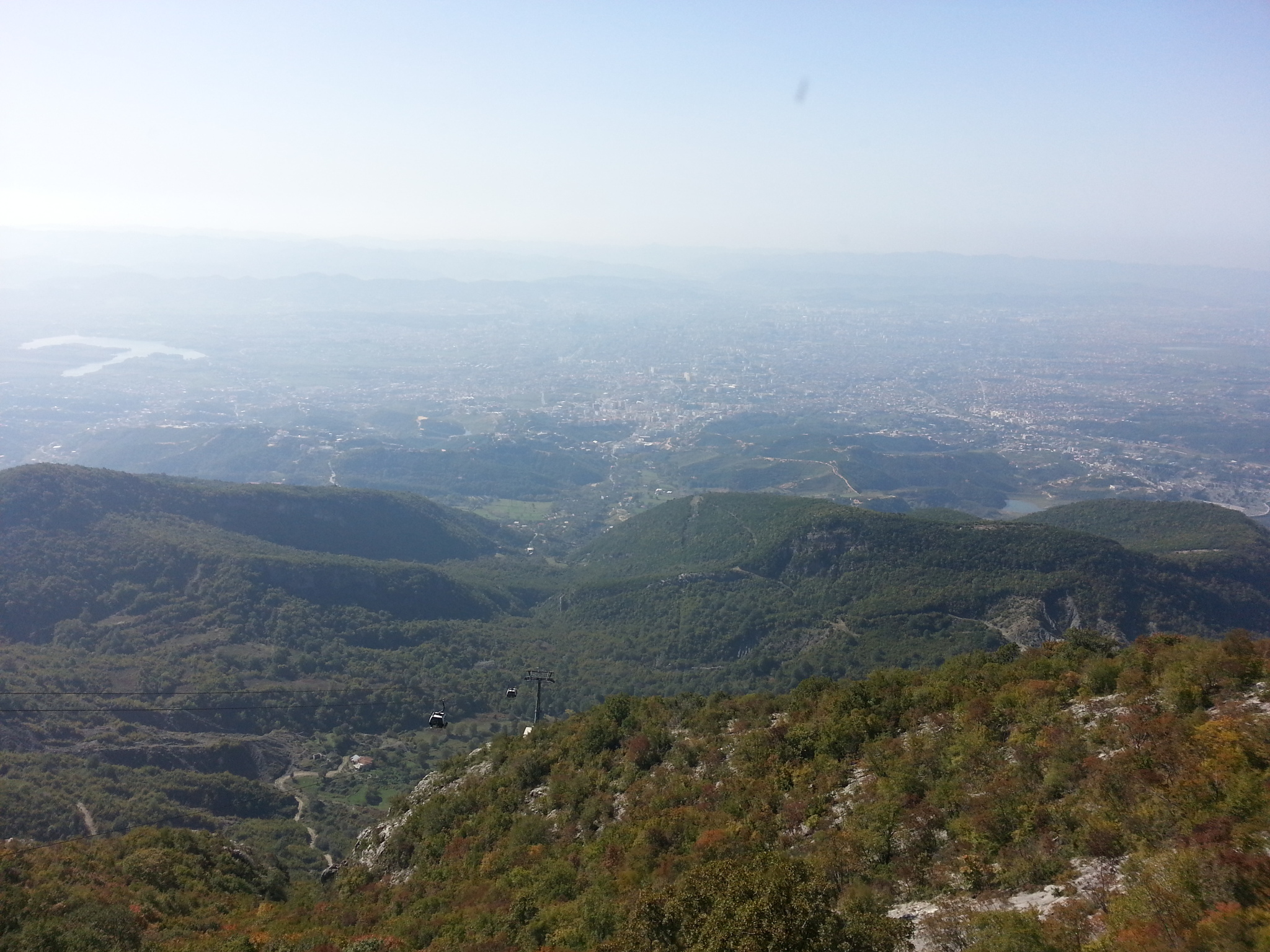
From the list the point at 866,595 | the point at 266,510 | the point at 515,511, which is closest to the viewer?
the point at 866,595

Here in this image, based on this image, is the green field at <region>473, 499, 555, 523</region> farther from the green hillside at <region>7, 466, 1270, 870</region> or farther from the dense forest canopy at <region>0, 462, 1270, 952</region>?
the green hillside at <region>7, 466, 1270, 870</region>

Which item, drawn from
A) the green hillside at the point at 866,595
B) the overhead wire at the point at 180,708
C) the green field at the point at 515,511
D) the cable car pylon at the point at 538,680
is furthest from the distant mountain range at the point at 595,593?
the green field at the point at 515,511

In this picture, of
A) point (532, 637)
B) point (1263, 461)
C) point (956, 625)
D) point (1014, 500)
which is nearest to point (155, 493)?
point (532, 637)

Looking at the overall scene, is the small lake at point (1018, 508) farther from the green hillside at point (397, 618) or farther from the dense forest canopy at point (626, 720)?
the green hillside at point (397, 618)

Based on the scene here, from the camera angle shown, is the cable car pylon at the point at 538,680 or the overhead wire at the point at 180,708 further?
the overhead wire at the point at 180,708

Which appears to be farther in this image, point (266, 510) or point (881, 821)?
point (266, 510)

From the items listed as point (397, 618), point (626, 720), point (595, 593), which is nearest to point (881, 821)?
point (626, 720)

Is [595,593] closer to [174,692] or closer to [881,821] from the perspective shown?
[174,692]

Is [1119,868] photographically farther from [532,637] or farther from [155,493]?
[155,493]
